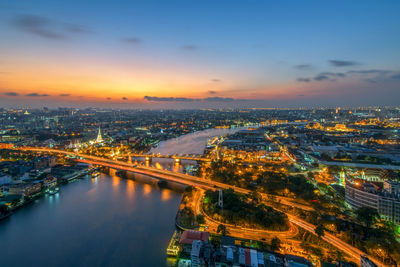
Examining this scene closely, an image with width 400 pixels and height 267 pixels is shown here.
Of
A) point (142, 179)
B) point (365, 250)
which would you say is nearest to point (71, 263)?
point (142, 179)

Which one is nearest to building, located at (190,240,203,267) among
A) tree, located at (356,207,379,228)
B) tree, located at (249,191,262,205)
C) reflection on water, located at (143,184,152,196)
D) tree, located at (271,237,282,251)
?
tree, located at (271,237,282,251)

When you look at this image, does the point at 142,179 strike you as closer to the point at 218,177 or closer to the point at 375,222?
the point at 218,177

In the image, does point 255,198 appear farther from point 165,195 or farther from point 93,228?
point 93,228

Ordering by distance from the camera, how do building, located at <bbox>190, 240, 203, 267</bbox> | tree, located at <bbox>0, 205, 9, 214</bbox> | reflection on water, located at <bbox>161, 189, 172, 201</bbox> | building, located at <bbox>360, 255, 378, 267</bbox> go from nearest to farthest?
building, located at <bbox>360, 255, 378, 267</bbox> → building, located at <bbox>190, 240, 203, 267</bbox> → tree, located at <bbox>0, 205, 9, 214</bbox> → reflection on water, located at <bbox>161, 189, 172, 201</bbox>

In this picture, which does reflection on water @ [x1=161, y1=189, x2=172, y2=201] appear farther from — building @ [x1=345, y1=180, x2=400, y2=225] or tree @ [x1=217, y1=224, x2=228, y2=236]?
building @ [x1=345, y1=180, x2=400, y2=225]

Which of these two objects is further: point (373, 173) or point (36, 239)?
point (373, 173)

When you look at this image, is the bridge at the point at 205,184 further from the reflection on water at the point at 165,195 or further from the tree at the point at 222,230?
the tree at the point at 222,230

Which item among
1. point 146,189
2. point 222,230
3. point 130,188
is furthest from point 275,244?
point 130,188
